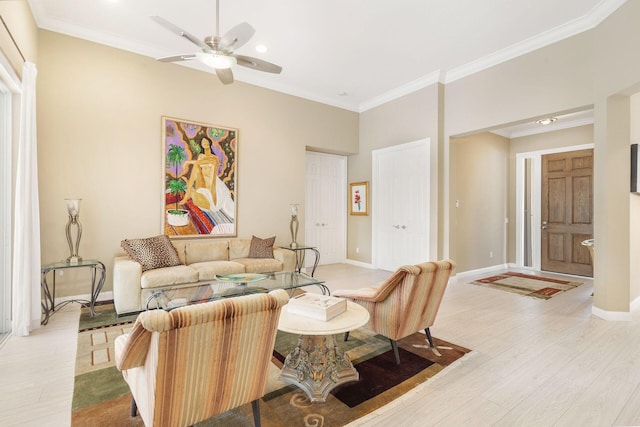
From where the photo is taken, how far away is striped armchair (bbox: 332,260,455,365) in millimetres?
2416

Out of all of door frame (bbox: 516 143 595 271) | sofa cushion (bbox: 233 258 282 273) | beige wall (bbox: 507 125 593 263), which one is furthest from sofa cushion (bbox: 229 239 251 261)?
door frame (bbox: 516 143 595 271)

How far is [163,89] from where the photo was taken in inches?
181

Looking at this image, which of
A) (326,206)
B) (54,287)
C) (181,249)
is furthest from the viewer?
(326,206)

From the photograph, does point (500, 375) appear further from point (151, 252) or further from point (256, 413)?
point (151, 252)

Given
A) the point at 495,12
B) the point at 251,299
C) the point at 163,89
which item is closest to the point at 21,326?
the point at 251,299

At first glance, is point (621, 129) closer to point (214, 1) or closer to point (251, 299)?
point (251, 299)

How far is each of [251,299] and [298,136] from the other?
4862mm

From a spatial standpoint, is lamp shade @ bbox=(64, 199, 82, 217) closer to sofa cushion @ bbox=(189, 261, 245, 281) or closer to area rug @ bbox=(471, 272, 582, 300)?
sofa cushion @ bbox=(189, 261, 245, 281)

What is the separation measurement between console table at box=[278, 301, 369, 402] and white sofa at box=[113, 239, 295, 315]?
2.04 meters

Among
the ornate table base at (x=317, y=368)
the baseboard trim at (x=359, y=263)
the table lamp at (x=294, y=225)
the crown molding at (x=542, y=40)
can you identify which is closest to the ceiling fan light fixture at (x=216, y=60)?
the ornate table base at (x=317, y=368)

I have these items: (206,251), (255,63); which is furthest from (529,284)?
(255,63)

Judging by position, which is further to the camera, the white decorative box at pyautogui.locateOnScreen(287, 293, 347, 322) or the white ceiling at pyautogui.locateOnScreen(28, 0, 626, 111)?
the white ceiling at pyautogui.locateOnScreen(28, 0, 626, 111)

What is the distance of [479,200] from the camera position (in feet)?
20.2

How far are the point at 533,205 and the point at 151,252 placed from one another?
22.9 feet
